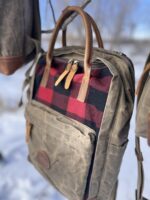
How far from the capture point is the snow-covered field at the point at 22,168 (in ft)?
3.80

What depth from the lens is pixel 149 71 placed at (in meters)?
0.72

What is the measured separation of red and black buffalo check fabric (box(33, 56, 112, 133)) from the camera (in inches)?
29.8

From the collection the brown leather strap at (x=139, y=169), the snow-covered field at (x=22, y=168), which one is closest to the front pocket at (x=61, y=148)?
the brown leather strap at (x=139, y=169)

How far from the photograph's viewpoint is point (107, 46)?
1425 mm

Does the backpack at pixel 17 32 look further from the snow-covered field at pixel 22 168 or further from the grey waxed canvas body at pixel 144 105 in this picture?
the snow-covered field at pixel 22 168

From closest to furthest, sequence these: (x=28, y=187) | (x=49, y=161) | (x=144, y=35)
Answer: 1. (x=49, y=161)
2. (x=28, y=187)
3. (x=144, y=35)

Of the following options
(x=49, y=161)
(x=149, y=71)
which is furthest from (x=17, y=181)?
(x=149, y=71)

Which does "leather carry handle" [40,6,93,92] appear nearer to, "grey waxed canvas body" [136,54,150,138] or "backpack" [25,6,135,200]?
"backpack" [25,6,135,200]

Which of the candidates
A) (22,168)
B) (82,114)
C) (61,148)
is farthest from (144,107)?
(22,168)

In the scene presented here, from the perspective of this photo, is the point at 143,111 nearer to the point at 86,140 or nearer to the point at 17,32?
the point at 86,140

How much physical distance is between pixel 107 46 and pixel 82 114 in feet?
2.29

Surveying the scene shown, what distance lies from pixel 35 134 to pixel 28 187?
1.07 ft

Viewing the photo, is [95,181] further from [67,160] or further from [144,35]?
[144,35]

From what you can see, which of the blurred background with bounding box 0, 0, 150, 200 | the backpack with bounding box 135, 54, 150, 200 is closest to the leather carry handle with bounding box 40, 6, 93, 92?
the backpack with bounding box 135, 54, 150, 200
